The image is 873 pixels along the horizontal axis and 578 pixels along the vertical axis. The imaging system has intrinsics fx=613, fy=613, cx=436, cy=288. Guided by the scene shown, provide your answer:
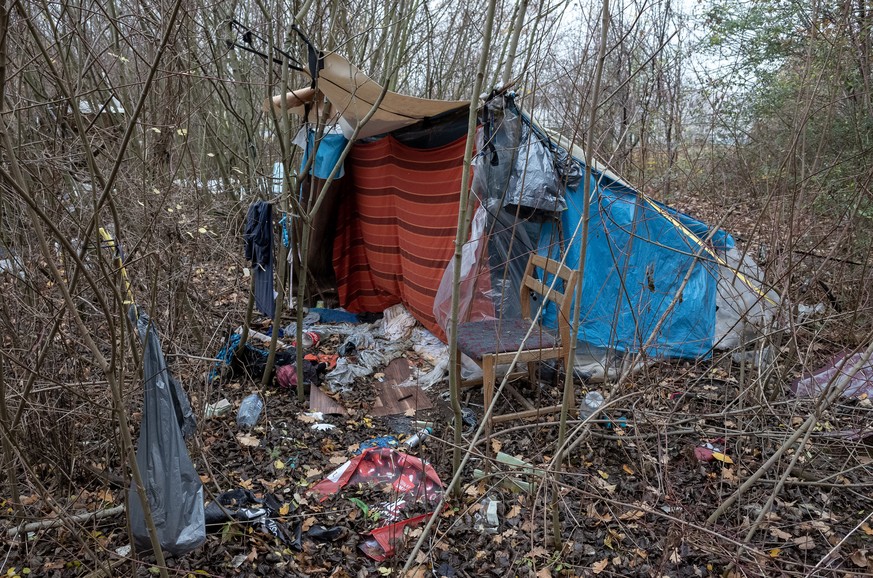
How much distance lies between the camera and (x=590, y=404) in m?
3.44

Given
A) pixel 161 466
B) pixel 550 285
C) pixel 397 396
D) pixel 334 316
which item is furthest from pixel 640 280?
pixel 161 466

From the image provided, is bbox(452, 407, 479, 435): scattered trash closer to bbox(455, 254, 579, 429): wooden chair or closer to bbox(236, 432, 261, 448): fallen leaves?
bbox(455, 254, 579, 429): wooden chair

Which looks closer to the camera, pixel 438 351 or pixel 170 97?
pixel 170 97

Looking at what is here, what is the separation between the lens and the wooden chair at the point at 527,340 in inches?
131

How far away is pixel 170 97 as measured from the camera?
3.25m

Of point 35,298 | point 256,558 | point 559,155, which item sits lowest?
point 256,558

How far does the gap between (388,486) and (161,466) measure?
1.17m

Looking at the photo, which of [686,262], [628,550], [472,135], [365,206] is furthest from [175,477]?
[365,206]

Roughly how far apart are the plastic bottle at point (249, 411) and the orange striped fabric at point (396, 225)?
1565 mm

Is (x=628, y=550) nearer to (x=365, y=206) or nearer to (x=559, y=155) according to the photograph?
(x=559, y=155)

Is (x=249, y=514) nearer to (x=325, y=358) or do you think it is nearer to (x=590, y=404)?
(x=590, y=404)

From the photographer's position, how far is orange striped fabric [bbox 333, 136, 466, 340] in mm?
4754

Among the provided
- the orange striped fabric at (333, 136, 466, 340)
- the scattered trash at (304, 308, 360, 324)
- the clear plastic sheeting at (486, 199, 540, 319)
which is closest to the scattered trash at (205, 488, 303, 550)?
the clear plastic sheeting at (486, 199, 540, 319)

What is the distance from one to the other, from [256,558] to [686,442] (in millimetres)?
2222
